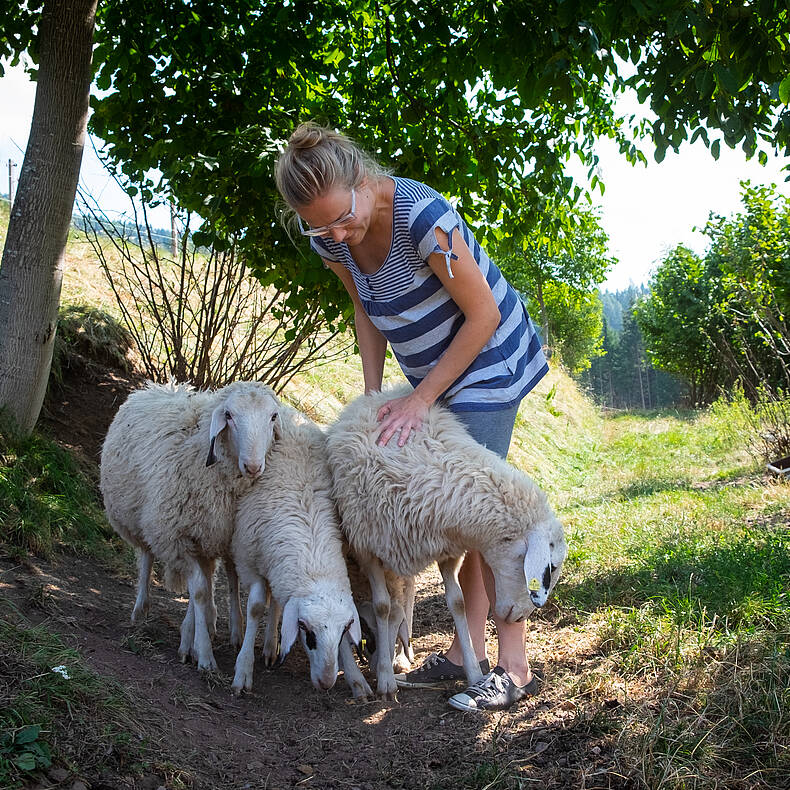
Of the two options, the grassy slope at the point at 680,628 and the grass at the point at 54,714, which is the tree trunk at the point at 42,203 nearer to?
the grassy slope at the point at 680,628

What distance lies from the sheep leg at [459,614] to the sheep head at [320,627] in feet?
1.60

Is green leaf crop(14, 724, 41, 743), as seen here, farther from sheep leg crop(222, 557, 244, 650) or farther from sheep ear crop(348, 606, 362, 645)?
sheep leg crop(222, 557, 244, 650)

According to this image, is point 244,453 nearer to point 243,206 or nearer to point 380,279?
point 380,279

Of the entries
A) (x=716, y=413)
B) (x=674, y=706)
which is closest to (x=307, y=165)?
(x=674, y=706)

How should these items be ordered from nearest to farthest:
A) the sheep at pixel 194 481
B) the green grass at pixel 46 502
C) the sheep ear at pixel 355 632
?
1. the sheep ear at pixel 355 632
2. the sheep at pixel 194 481
3. the green grass at pixel 46 502

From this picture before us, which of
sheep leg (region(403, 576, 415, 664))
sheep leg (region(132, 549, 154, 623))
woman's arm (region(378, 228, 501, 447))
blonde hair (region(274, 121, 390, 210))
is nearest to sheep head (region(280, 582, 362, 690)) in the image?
sheep leg (region(403, 576, 415, 664))

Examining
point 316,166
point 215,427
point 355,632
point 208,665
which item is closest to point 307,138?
point 316,166

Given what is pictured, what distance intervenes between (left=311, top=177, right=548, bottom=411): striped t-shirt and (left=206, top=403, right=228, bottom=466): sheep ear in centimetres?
88

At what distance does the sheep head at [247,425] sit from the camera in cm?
353

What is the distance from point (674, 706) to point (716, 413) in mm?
14386

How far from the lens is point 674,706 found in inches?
Answer: 106

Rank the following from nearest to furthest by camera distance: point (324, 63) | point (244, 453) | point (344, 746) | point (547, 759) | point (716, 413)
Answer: point (547, 759) < point (344, 746) < point (244, 453) < point (324, 63) < point (716, 413)

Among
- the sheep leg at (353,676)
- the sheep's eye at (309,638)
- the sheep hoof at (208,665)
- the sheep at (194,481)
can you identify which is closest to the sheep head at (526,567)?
the sheep leg at (353,676)

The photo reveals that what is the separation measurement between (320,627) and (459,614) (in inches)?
28.1
